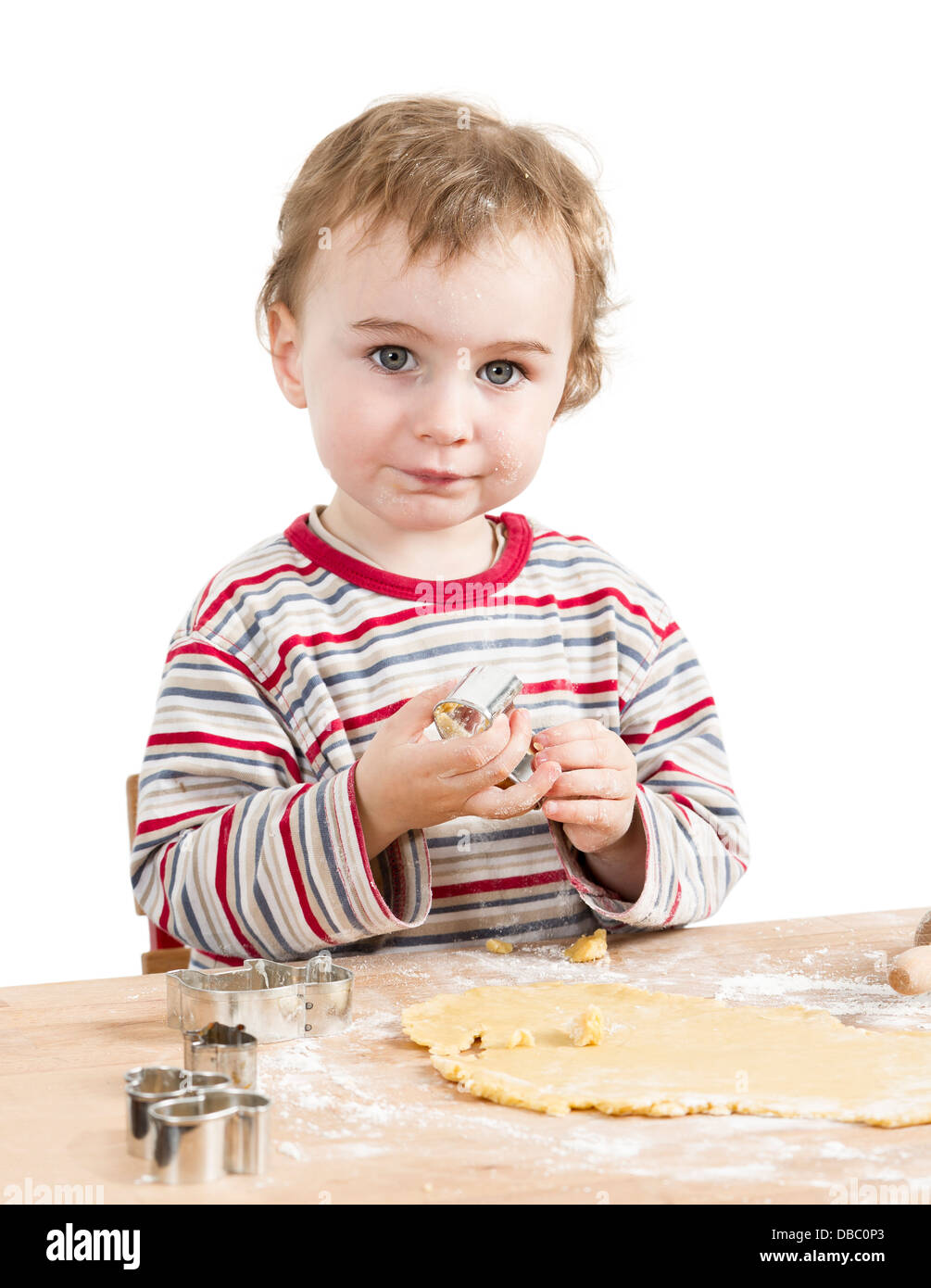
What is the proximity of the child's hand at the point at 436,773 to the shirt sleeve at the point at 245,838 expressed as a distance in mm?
27

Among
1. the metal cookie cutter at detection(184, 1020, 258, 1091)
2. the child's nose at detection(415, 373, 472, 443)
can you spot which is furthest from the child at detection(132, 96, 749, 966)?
the metal cookie cutter at detection(184, 1020, 258, 1091)

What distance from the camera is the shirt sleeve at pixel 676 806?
1.10 meters

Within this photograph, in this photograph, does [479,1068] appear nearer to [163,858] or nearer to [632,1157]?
[632,1157]

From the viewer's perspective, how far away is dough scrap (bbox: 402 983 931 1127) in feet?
2.39

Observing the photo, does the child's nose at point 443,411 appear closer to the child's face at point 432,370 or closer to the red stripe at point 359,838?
the child's face at point 432,370

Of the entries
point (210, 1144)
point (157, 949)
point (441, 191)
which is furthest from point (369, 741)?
point (210, 1144)

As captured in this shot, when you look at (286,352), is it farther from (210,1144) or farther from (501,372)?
(210,1144)

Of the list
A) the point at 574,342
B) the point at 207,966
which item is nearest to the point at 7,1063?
the point at 207,966

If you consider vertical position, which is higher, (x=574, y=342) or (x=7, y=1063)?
(x=574, y=342)

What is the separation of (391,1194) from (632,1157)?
119 mm

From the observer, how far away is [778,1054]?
812mm

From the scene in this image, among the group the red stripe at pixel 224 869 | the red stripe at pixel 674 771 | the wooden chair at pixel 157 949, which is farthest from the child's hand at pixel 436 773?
the wooden chair at pixel 157 949

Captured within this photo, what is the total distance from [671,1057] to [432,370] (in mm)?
542

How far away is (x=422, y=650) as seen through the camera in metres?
1.18
